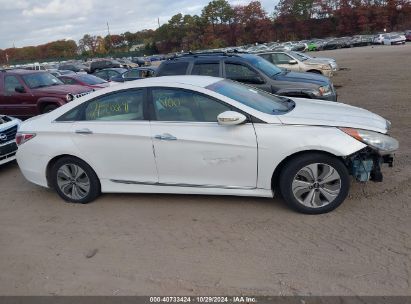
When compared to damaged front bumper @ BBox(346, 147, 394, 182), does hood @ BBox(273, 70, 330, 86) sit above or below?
above

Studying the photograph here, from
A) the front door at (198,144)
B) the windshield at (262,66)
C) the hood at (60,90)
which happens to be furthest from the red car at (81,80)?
the front door at (198,144)

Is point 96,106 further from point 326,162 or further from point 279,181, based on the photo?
point 326,162

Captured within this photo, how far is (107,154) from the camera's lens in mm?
5195

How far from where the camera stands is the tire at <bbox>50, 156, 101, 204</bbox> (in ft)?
17.7

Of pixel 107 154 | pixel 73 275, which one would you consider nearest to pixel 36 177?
pixel 107 154

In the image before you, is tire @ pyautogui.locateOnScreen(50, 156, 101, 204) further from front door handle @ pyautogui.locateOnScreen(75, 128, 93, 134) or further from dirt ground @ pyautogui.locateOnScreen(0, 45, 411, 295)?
front door handle @ pyautogui.locateOnScreen(75, 128, 93, 134)

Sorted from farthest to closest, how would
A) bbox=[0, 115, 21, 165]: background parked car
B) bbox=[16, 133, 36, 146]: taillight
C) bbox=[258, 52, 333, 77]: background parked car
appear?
bbox=[258, 52, 333, 77]: background parked car, bbox=[0, 115, 21, 165]: background parked car, bbox=[16, 133, 36, 146]: taillight

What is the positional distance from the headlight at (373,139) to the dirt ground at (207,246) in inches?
25.8

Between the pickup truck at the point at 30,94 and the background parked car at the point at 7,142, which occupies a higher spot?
the pickup truck at the point at 30,94

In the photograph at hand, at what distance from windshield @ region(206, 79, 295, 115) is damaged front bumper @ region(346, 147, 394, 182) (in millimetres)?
976

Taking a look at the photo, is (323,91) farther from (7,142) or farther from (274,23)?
(274,23)

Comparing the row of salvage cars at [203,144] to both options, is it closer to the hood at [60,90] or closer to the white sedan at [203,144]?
the white sedan at [203,144]

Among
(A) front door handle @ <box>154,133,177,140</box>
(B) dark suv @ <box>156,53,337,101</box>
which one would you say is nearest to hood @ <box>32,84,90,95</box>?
(B) dark suv @ <box>156,53,337,101</box>

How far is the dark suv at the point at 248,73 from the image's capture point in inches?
354
